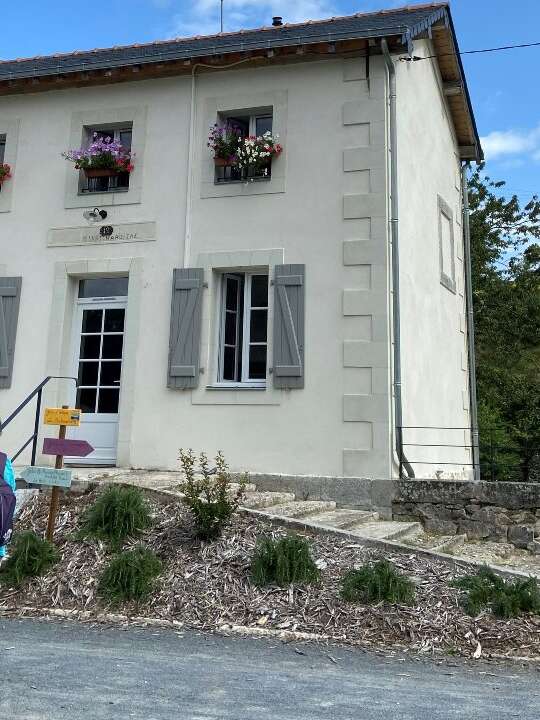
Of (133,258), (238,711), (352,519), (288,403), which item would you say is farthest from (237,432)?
(238,711)

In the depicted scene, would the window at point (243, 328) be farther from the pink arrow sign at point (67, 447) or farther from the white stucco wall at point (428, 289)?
the pink arrow sign at point (67, 447)

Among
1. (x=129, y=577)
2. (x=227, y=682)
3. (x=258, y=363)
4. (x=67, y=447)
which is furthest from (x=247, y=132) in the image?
(x=227, y=682)

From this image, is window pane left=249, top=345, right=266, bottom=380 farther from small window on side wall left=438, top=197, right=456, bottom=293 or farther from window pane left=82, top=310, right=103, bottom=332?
small window on side wall left=438, top=197, right=456, bottom=293

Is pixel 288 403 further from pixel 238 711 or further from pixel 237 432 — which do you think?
pixel 238 711

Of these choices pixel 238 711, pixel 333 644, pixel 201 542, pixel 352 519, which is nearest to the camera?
pixel 238 711

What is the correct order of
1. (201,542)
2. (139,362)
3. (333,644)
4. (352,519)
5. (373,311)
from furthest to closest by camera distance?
(139,362) → (373,311) → (352,519) → (201,542) → (333,644)

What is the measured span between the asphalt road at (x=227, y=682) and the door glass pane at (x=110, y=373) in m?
4.78

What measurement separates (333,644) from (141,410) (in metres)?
4.83

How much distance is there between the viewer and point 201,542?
5742 mm

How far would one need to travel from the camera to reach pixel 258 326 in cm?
882

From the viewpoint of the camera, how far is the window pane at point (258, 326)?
28.8 feet

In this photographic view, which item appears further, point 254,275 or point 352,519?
point 254,275

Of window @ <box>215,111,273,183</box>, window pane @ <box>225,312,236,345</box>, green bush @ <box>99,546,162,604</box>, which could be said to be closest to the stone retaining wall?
window pane @ <box>225,312,236,345</box>

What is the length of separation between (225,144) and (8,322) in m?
3.58
